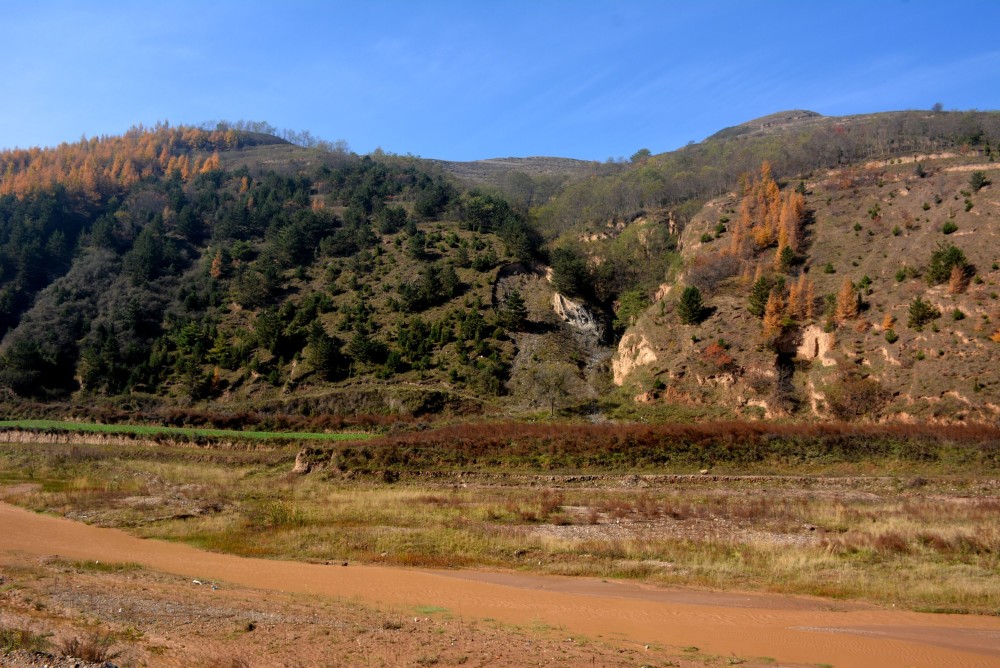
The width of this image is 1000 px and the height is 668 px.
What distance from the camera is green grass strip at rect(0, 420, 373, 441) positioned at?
139 feet

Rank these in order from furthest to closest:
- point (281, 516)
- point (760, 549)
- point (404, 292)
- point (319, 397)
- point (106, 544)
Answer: point (404, 292) < point (319, 397) < point (281, 516) < point (106, 544) < point (760, 549)

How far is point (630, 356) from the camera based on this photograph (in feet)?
177

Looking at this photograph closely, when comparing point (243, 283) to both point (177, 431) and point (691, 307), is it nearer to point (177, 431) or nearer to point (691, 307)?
point (177, 431)

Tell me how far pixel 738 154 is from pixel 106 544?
114m

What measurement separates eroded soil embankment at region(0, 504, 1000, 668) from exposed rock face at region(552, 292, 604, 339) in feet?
164

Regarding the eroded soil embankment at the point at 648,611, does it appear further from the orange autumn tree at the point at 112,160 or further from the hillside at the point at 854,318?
the orange autumn tree at the point at 112,160

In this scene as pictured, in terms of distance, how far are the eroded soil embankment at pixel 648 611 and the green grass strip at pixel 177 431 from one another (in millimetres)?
24294

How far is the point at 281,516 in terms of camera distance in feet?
73.8

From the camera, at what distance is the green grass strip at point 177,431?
42.3 m

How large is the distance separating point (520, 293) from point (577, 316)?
785cm

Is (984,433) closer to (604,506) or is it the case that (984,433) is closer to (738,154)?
(604,506)

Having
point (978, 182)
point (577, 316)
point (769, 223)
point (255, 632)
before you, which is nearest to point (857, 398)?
point (769, 223)

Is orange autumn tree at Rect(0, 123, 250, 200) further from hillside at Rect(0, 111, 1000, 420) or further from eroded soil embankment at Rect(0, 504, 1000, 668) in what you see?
eroded soil embankment at Rect(0, 504, 1000, 668)

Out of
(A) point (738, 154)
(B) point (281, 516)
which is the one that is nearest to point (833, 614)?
(B) point (281, 516)
